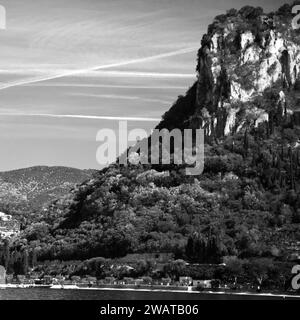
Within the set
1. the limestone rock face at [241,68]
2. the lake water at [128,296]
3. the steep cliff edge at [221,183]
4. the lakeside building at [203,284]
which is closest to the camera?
the lake water at [128,296]

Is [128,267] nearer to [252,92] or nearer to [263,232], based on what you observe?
[263,232]

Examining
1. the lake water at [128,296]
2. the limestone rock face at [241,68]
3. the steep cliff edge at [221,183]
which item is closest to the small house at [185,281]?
the steep cliff edge at [221,183]

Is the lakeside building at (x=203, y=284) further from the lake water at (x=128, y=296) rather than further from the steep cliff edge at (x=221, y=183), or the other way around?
the lake water at (x=128, y=296)

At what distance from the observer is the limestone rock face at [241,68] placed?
509 ft

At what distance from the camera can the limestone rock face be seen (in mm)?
155125

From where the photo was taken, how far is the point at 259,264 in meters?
114

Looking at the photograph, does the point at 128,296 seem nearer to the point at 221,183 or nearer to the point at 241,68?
the point at 221,183

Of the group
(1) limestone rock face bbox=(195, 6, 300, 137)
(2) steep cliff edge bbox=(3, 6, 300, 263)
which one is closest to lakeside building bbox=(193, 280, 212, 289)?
(2) steep cliff edge bbox=(3, 6, 300, 263)

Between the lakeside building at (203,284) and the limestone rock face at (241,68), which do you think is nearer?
the lakeside building at (203,284)

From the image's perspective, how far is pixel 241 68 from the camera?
159 metres

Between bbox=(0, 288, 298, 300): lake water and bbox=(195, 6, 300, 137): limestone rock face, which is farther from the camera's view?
bbox=(195, 6, 300, 137): limestone rock face

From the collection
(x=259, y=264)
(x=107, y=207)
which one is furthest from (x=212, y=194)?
(x=259, y=264)

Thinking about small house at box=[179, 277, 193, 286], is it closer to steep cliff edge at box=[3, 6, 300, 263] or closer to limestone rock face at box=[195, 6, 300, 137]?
steep cliff edge at box=[3, 6, 300, 263]

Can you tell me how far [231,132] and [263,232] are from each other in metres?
29.5
